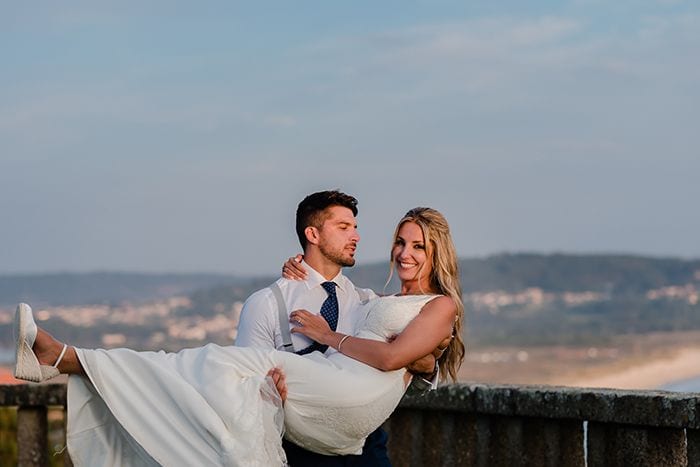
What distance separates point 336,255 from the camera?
5152mm

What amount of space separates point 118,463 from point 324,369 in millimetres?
817

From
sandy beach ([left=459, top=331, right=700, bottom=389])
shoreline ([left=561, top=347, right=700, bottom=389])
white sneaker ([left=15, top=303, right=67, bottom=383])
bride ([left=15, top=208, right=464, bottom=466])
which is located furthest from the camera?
sandy beach ([left=459, top=331, right=700, bottom=389])

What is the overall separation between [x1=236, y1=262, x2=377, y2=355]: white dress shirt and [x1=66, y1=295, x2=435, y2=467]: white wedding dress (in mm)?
221

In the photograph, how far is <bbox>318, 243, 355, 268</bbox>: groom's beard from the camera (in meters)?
5.15

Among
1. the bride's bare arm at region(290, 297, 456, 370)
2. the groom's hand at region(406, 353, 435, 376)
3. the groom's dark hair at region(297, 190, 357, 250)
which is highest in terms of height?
the groom's dark hair at region(297, 190, 357, 250)

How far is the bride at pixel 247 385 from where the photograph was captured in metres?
4.62

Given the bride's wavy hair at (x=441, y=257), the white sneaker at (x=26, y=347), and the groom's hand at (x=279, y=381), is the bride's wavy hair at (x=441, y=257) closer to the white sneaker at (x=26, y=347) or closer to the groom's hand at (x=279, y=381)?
the groom's hand at (x=279, y=381)

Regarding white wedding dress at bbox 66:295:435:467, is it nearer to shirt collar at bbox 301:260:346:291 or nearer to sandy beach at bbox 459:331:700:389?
shirt collar at bbox 301:260:346:291

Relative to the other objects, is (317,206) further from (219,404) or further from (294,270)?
(219,404)

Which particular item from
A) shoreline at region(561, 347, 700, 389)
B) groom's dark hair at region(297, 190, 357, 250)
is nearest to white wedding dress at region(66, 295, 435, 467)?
groom's dark hair at region(297, 190, 357, 250)

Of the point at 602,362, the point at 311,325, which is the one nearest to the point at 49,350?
the point at 311,325

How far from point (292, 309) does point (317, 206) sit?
0.41m

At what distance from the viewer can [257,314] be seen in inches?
199

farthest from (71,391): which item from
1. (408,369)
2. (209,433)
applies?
(408,369)
